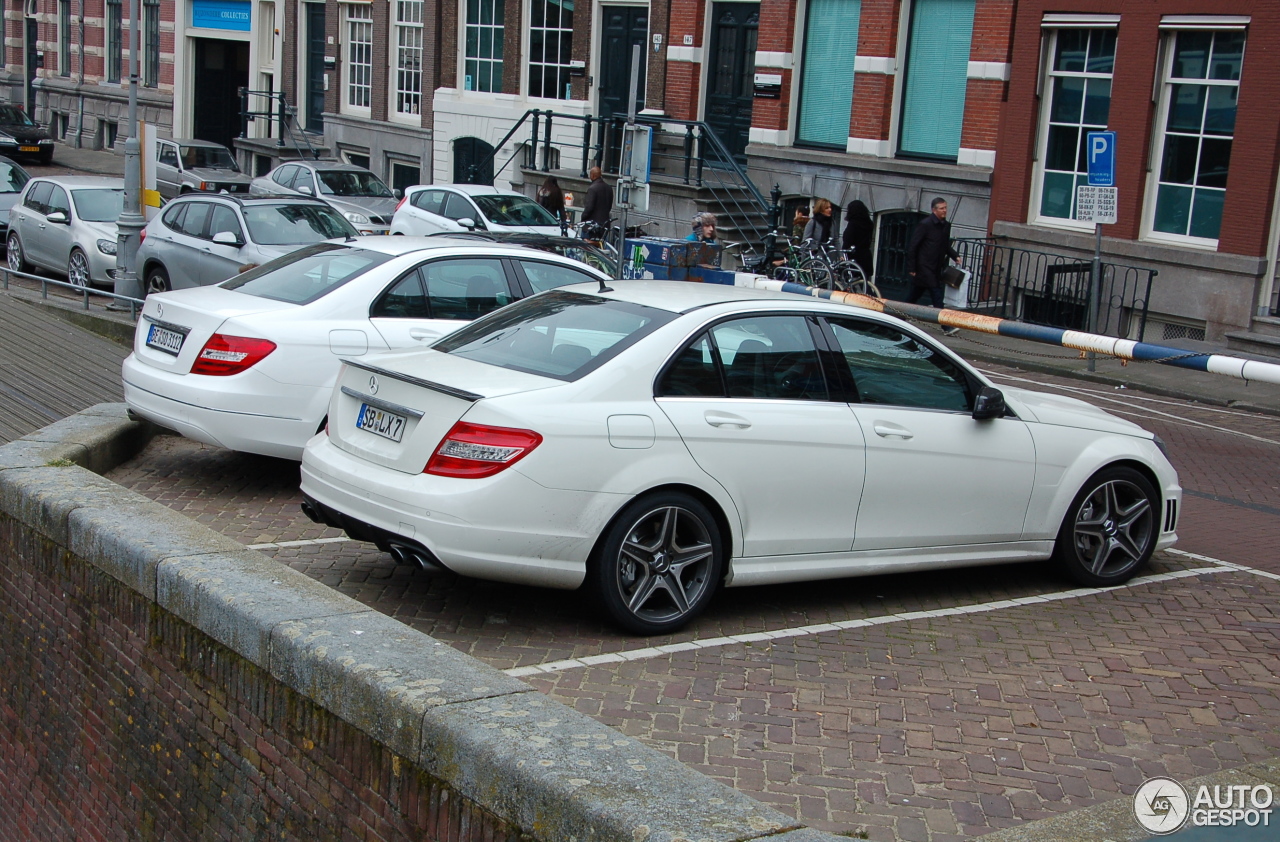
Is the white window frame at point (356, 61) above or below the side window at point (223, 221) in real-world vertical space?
above

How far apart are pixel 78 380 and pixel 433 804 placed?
312 inches

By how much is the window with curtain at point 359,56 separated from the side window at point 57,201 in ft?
51.3

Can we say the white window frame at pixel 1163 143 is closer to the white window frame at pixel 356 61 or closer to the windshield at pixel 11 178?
the windshield at pixel 11 178

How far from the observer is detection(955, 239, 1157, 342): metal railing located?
63.9 feet

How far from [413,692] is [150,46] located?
149 feet

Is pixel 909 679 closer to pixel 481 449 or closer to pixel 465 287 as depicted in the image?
pixel 481 449

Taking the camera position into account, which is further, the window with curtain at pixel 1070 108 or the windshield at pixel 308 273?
the window with curtain at pixel 1070 108

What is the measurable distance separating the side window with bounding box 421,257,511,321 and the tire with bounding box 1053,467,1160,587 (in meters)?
3.97

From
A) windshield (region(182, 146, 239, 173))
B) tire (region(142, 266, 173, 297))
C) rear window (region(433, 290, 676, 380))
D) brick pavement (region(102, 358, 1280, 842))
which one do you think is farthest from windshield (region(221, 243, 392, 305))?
windshield (region(182, 146, 239, 173))

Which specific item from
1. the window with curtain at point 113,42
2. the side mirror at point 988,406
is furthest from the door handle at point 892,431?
the window with curtain at point 113,42

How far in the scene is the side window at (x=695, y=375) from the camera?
6336 mm

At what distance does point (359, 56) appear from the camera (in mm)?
36375

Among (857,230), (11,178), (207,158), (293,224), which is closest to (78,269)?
(293,224)

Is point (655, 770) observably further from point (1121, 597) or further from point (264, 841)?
point (1121, 597)
